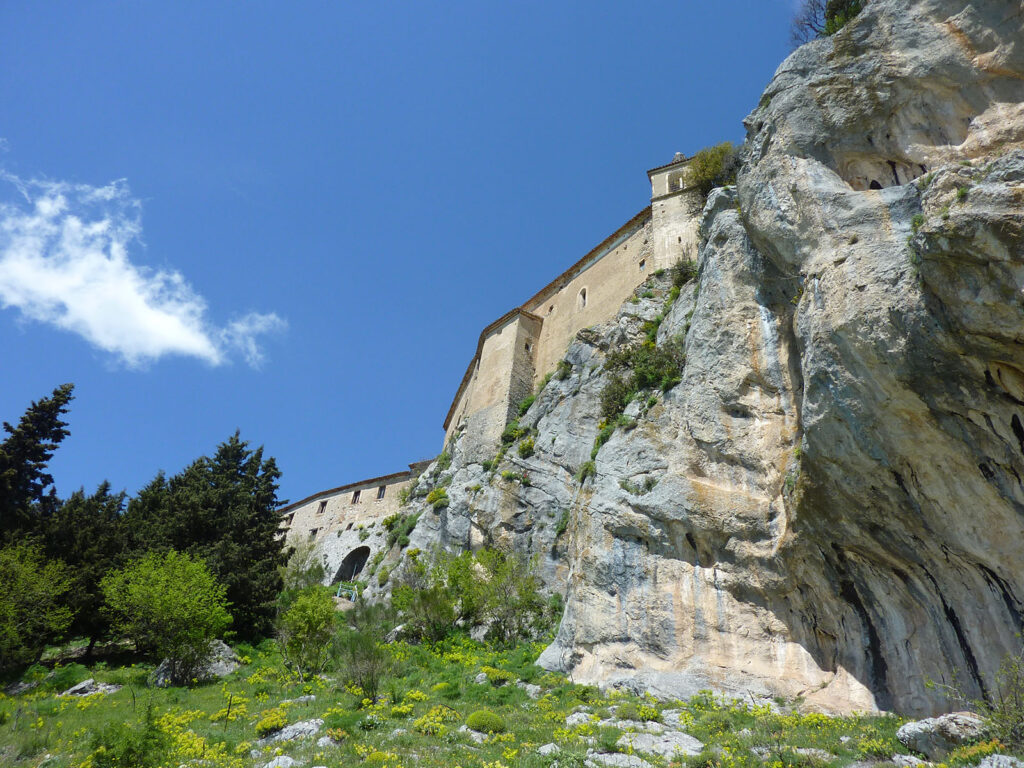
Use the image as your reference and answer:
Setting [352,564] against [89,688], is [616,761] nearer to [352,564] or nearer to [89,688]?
[89,688]

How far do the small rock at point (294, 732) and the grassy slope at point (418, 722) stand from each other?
233 mm

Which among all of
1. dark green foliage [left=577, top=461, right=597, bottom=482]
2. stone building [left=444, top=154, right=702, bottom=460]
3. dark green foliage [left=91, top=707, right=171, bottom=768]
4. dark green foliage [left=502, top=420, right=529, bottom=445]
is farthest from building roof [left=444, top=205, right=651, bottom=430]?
dark green foliage [left=91, top=707, right=171, bottom=768]

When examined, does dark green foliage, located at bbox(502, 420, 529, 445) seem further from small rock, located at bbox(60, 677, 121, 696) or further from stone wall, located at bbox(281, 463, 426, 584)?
small rock, located at bbox(60, 677, 121, 696)

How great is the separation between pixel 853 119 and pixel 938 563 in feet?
32.6

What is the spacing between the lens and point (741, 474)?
624 inches

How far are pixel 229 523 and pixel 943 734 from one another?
86.3ft

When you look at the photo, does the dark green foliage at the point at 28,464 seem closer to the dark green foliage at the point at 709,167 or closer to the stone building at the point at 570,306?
the stone building at the point at 570,306

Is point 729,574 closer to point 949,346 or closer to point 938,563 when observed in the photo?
point 938,563

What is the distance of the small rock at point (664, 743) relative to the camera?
10.2m

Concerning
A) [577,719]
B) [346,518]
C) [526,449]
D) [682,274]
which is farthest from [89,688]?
[346,518]

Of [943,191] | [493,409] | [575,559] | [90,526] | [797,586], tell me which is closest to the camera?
[943,191]

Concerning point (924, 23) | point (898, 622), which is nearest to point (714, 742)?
point (898, 622)

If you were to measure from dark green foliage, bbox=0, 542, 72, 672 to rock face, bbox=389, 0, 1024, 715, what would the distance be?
16307 millimetres

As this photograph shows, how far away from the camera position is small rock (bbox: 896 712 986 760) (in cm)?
864
